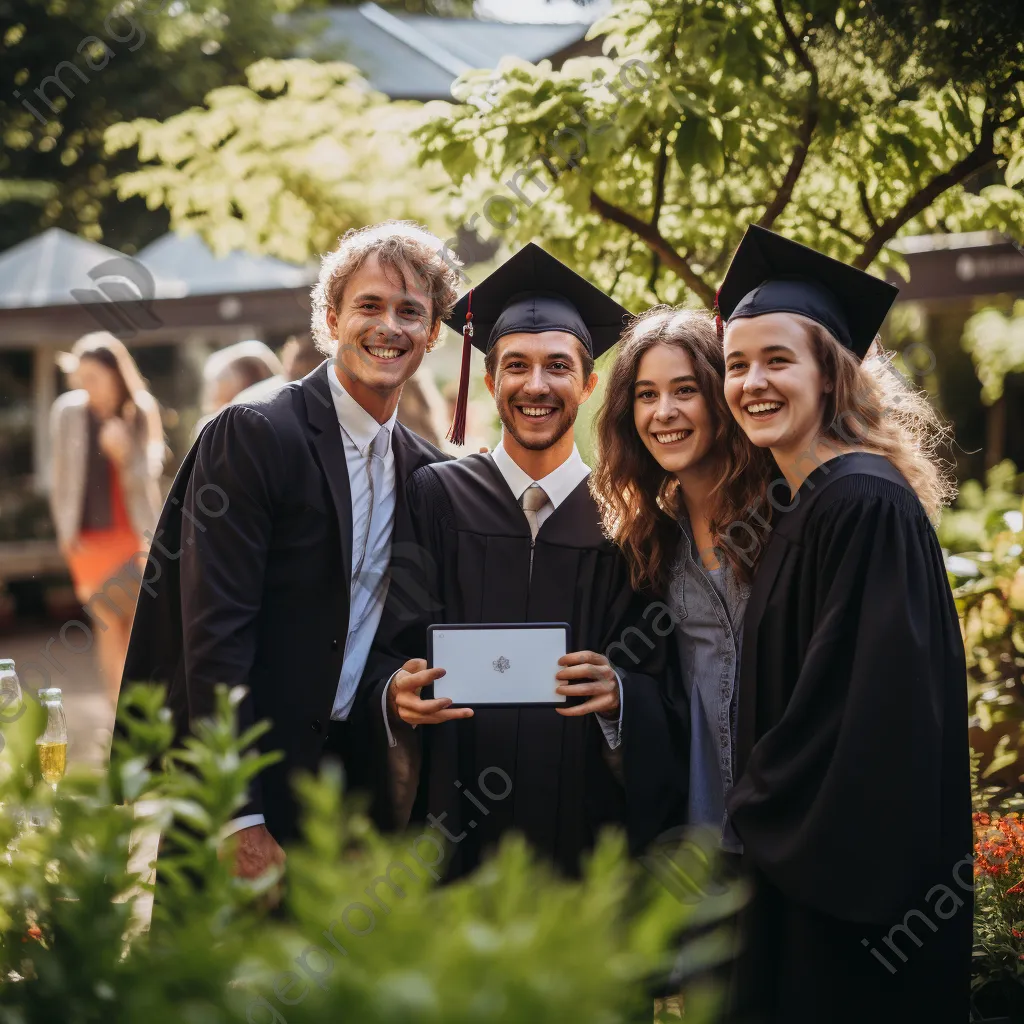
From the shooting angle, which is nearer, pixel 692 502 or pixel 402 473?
pixel 692 502

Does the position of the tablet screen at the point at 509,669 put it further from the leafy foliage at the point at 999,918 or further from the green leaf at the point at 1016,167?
the green leaf at the point at 1016,167

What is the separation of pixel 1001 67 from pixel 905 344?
42.6ft

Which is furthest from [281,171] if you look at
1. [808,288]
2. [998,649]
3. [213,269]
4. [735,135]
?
[808,288]

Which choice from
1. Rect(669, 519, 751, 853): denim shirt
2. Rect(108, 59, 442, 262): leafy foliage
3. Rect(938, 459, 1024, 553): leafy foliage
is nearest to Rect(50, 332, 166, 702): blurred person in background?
Rect(108, 59, 442, 262): leafy foliage

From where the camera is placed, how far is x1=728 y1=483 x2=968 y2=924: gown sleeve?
2301mm

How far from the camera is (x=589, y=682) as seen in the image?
2.79 metres

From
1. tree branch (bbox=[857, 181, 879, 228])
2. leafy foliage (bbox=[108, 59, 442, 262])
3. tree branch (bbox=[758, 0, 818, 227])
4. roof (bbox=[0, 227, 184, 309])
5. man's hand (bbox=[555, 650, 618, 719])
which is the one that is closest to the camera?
man's hand (bbox=[555, 650, 618, 719])

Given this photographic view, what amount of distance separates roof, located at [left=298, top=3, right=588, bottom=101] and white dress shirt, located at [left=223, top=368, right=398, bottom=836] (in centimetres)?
1649

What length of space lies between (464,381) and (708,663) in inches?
44.7

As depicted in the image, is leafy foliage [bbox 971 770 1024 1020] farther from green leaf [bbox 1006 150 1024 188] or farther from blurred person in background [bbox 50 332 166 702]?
blurred person in background [bbox 50 332 166 702]

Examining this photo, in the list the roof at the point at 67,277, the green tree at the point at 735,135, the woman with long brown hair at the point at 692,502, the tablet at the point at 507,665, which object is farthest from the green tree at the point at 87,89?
the tablet at the point at 507,665

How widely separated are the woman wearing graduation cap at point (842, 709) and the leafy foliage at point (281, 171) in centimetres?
594

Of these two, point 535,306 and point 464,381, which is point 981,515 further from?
point 535,306

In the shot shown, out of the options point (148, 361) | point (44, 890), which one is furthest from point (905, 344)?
point (44, 890)
